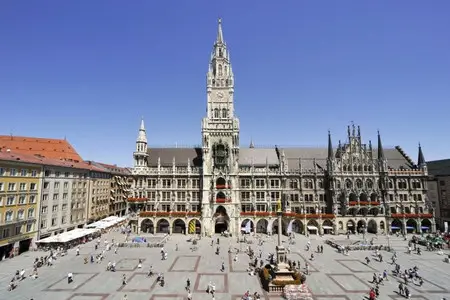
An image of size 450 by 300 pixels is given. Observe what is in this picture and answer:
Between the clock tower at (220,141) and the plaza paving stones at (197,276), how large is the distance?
1799 centimetres

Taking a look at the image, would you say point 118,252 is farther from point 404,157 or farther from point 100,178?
point 404,157

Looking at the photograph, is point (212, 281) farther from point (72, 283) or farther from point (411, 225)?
point (411, 225)

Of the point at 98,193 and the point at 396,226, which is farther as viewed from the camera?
the point at 98,193

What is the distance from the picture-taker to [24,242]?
54375 millimetres

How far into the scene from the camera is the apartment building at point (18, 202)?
4859cm

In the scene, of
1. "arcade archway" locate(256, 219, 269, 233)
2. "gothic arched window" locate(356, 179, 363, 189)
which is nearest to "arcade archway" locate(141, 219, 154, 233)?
"arcade archway" locate(256, 219, 269, 233)

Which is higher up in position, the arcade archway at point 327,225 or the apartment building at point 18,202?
the apartment building at point 18,202

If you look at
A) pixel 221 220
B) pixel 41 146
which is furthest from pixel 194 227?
pixel 41 146

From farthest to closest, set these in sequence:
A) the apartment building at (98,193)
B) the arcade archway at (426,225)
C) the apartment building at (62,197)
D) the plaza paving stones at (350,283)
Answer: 1. the apartment building at (98,193)
2. the arcade archway at (426,225)
3. the apartment building at (62,197)
4. the plaza paving stones at (350,283)

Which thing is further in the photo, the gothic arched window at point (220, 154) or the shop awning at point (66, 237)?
the gothic arched window at point (220, 154)

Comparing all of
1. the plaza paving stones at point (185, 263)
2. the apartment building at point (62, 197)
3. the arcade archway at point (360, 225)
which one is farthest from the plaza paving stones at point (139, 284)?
the arcade archway at point (360, 225)

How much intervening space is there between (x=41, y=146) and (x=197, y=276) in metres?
72.8

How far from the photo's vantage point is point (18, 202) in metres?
52.2

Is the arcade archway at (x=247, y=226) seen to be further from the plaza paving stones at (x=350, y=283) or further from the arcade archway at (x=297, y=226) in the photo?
the plaza paving stones at (x=350, y=283)
